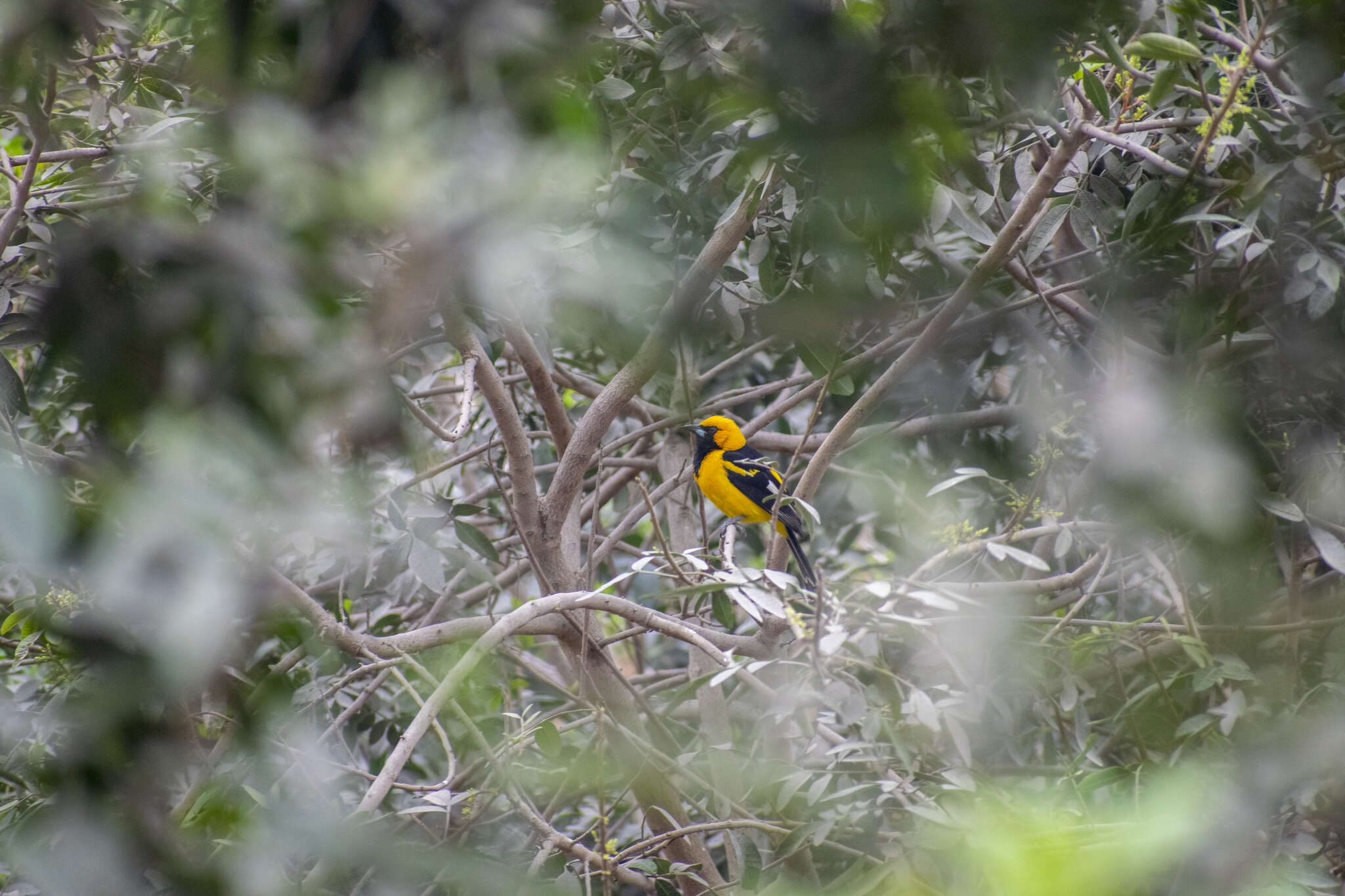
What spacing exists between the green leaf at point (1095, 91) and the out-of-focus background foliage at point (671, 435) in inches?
1.6

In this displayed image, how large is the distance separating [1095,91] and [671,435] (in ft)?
7.52

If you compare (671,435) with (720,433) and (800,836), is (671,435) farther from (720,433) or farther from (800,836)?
(800,836)

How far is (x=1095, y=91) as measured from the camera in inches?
95.7

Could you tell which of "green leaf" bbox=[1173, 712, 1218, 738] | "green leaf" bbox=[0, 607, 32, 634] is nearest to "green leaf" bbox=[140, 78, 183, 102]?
"green leaf" bbox=[0, 607, 32, 634]

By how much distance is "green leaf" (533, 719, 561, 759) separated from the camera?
110 inches

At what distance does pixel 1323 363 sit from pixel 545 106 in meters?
2.11

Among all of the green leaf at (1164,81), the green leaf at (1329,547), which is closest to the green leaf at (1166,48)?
the green leaf at (1164,81)

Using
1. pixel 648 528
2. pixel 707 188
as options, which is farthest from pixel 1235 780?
pixel 648 528

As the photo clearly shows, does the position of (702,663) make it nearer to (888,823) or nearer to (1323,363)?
(888,823)

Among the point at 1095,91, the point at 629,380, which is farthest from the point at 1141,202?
the point at 629,380

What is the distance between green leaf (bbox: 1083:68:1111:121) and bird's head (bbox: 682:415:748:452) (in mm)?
2125

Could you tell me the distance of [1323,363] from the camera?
7.55 feet

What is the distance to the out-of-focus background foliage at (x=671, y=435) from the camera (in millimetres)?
775

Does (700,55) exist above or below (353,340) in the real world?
below
